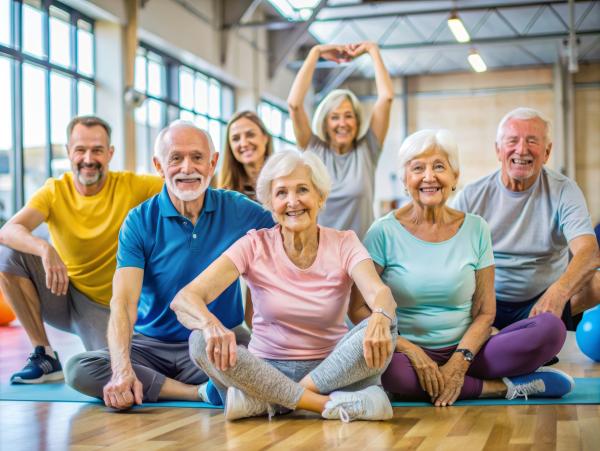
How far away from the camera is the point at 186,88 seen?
41.9 feet

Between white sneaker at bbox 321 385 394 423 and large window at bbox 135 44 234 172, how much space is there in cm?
814

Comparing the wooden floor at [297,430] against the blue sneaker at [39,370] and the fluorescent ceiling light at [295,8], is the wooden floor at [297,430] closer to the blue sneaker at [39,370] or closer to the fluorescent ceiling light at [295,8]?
the blue sneaker at [39,370]

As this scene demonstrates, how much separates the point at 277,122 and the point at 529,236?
1350cm

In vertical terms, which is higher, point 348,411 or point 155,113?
point 155,113

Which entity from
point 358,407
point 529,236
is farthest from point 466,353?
point 529,236

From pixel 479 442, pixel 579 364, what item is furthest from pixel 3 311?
pixel 479 442

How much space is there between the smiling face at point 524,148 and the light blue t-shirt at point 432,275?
0.59m

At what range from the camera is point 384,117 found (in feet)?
14.7

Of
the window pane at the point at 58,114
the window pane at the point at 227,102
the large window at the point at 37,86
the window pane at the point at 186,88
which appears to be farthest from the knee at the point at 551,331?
the window pane at the point at 227,102

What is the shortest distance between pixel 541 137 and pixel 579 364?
1.25 meters

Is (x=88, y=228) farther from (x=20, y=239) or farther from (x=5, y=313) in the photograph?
(x=5, y=313)

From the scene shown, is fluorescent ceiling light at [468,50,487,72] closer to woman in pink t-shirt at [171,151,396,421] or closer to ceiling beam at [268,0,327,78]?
ceiling beam at [268,0,327,78]

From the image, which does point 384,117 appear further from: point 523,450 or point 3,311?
point 3,311

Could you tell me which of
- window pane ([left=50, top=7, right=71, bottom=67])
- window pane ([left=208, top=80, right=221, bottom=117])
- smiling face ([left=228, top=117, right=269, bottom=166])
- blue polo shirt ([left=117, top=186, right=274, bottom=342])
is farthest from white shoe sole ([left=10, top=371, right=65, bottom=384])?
window pane ([left=208, top=80, right=221, bottom=117])
